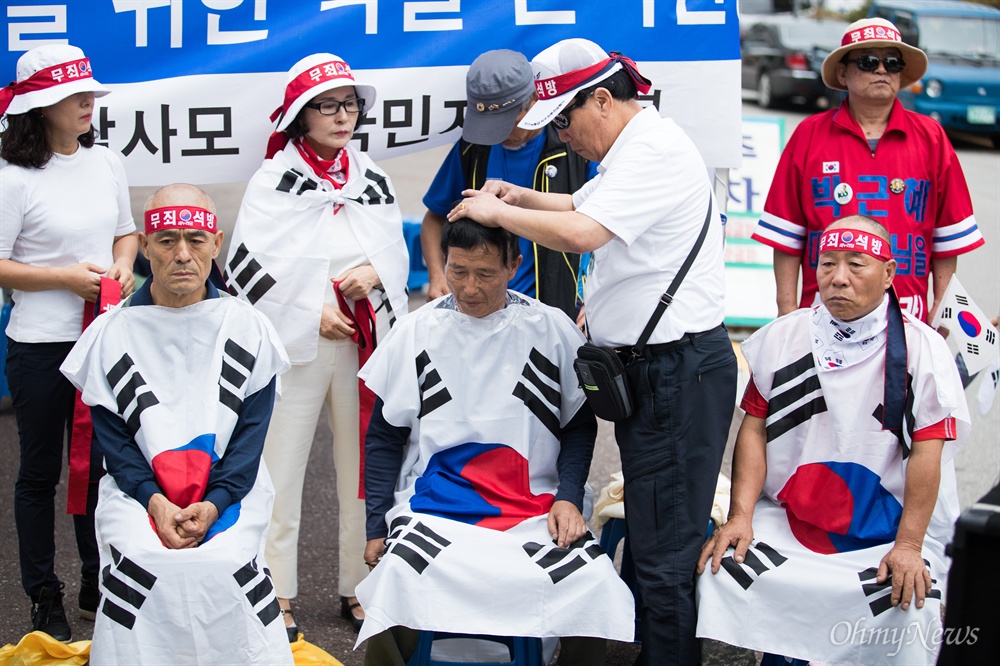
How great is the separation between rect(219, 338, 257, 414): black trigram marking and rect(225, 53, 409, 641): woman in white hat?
481 millimetres

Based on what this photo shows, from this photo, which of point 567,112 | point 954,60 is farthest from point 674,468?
point 954,60

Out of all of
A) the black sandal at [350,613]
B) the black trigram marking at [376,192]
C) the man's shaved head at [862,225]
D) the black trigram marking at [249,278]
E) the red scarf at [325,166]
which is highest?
the red scarf at [325,166]

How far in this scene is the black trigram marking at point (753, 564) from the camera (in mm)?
3080

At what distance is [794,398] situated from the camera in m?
3.28

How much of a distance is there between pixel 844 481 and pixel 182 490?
6.20 feet

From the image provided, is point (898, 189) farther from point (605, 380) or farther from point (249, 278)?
point (249, 278)

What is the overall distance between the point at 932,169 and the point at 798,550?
1.48 metres

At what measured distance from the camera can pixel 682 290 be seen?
3.10 metres

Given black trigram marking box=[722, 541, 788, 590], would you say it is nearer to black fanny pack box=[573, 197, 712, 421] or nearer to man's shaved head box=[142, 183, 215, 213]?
black fanny pack box=[573, 197, 712, 421]

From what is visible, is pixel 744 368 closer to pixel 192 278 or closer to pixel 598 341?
pixel 598 341

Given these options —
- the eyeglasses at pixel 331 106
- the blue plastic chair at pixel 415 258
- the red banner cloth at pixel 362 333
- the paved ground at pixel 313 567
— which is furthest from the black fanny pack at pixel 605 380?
the blue plastic chair at pixel 415 258

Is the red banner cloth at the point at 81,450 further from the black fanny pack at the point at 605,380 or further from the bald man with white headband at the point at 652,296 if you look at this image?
the black fanny pack at the point at 605,380

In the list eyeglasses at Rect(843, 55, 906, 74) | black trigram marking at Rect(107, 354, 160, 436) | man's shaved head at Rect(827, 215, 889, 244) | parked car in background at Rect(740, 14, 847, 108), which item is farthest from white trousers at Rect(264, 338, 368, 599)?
parked car in background at Rect(740, 14, 847, 108)

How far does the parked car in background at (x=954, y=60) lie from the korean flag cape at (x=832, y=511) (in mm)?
10628
